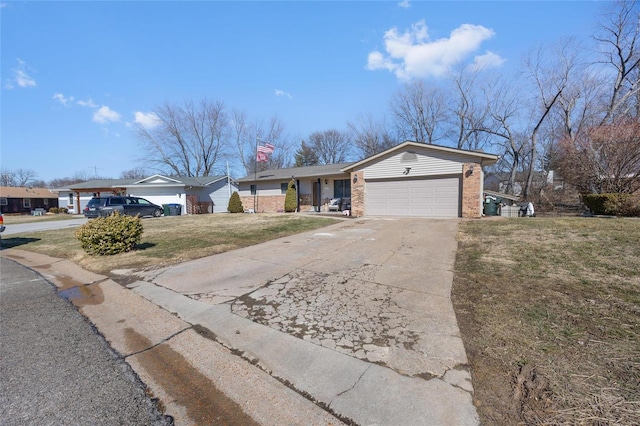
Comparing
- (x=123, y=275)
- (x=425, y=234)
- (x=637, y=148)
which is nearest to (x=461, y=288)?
(x=425, y=234)

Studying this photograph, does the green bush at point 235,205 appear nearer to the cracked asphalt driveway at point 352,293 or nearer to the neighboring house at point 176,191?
the neighboring house at point 176,191

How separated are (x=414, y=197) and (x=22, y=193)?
48411 mm

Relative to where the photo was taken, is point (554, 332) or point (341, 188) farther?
point (341, 188)

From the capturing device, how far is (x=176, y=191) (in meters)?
23.0

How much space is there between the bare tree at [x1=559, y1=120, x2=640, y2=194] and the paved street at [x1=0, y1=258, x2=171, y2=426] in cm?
1822

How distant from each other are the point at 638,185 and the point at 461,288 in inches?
567

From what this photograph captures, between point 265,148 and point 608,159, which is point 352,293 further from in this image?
point 265,148

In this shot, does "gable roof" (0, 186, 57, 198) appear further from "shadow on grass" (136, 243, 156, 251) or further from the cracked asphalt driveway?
the cracked asphalt driveway

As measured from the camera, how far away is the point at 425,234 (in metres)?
8.49

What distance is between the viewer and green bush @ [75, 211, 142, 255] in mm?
6766

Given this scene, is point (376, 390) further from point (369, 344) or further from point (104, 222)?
point (104, 222)

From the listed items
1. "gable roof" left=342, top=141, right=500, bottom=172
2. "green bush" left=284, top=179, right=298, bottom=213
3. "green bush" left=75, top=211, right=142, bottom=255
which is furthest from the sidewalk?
"green bush" left=284, top=179, right=298, bottom=213

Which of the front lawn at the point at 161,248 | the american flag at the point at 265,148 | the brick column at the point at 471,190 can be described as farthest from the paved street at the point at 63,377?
the american flag at the point at 265,148

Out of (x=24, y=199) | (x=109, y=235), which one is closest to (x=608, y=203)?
(x=109, y=235)
